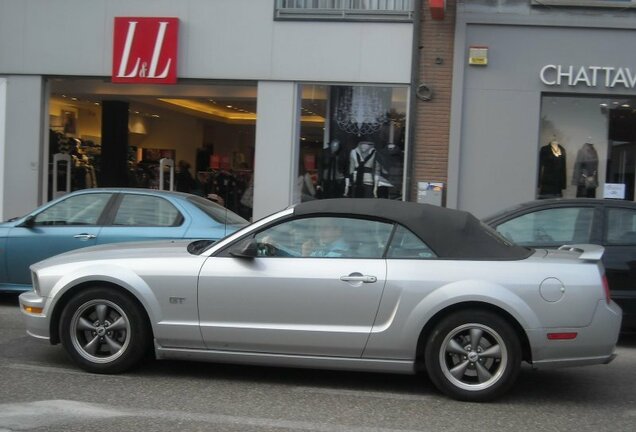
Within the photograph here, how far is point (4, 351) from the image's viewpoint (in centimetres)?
642

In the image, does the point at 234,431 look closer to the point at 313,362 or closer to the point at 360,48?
the point at 313,362

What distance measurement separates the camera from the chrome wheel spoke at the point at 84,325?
5.71m

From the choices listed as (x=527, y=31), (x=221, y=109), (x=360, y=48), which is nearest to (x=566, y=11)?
(x=527, y=31)

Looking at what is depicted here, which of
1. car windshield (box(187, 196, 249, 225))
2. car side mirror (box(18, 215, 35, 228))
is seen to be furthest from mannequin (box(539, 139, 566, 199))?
car side mirror (box(18, 215, 35, 228))

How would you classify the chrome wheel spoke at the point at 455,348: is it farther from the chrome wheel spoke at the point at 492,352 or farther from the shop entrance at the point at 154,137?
the shop entrance at the point at 154,137

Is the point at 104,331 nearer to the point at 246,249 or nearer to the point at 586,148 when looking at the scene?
the point at 246,249

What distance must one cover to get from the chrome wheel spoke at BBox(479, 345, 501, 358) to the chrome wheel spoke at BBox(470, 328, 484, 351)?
79 mm

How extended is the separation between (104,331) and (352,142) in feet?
26.0

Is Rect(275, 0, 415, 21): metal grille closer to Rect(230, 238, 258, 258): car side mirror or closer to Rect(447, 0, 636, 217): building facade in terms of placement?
Rect(447, 0, 636, 217): building facade

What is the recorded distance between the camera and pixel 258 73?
1286 cm

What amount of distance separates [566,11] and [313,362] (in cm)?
920

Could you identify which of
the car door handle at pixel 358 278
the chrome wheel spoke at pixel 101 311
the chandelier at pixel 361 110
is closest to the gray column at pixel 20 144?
the chandelier at pixel 361 110

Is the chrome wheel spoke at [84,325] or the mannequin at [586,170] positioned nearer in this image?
the chrome wheel spoke at [84,325]

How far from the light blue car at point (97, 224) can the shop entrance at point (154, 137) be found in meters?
5.30
